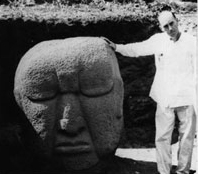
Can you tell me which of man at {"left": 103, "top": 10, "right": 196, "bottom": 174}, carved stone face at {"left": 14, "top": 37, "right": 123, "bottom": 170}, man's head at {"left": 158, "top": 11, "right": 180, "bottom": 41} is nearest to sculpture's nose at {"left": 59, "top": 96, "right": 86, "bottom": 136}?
carved stone face at {"left": 14, "top": 37, "right": 123, "bottom": 170}

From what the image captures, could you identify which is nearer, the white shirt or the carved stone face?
the carved stone face

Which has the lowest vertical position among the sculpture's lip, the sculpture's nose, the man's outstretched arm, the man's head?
the sculpture's lip

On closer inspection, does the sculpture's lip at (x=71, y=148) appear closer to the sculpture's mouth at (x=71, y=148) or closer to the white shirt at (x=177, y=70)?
the sculpture's mouth at (x=71, y=148)

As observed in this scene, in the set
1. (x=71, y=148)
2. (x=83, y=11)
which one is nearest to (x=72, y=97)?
(x=71, y=148)

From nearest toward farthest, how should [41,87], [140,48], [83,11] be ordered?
[41,87] → [140,48] → [83,11]

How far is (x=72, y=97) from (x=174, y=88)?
605 millimetres

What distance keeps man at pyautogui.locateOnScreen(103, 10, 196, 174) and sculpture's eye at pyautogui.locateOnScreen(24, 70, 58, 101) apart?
46 cm

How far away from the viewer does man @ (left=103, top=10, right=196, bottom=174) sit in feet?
8.36

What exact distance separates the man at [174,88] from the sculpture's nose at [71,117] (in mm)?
452

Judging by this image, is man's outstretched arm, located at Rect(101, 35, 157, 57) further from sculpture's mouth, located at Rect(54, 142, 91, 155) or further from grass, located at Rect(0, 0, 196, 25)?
sculpture's mouth, located at Rect(54, 142, 91, 155)

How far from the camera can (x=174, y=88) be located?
2.57 metres

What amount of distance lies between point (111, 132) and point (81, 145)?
0.62ft

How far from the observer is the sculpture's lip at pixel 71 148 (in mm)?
2459

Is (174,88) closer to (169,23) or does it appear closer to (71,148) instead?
(169,23)
